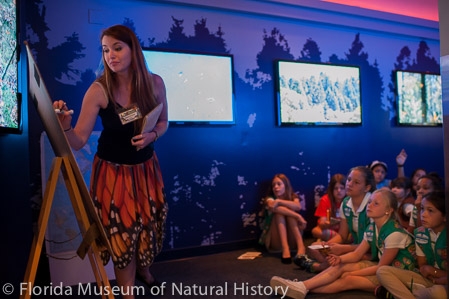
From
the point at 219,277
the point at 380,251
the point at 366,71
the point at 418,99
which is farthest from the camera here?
the point at 418,99

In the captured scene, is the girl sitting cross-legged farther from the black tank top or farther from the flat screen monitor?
the flat screen monitor

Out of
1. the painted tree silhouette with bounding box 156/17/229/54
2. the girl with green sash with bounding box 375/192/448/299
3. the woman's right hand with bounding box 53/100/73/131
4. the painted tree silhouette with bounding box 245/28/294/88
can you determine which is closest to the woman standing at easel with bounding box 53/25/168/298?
the woman's right hand with bounding box 53/100/73/131

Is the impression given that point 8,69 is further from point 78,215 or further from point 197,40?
point 197,40

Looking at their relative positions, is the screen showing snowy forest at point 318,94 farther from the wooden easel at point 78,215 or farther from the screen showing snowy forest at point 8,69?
the wooden easel at point 78,215

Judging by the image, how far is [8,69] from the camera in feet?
6.54

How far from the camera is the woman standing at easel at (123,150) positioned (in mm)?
1901

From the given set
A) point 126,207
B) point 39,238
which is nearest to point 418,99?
point 126,207

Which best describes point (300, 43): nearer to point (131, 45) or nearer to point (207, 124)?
point (207, 124)

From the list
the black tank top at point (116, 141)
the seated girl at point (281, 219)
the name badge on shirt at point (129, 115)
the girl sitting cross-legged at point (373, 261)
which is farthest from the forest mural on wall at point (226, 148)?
the name badge on shirt at point (129, 115)

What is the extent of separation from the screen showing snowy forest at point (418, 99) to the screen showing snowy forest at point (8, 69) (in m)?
4.39

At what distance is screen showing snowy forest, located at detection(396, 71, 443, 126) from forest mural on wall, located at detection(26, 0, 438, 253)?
2.82 ft

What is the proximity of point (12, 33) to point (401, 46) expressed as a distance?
15.2ft

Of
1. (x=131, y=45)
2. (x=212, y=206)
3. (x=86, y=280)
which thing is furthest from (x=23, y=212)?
(x=212, y=206)

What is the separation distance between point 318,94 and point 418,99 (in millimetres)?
1661
